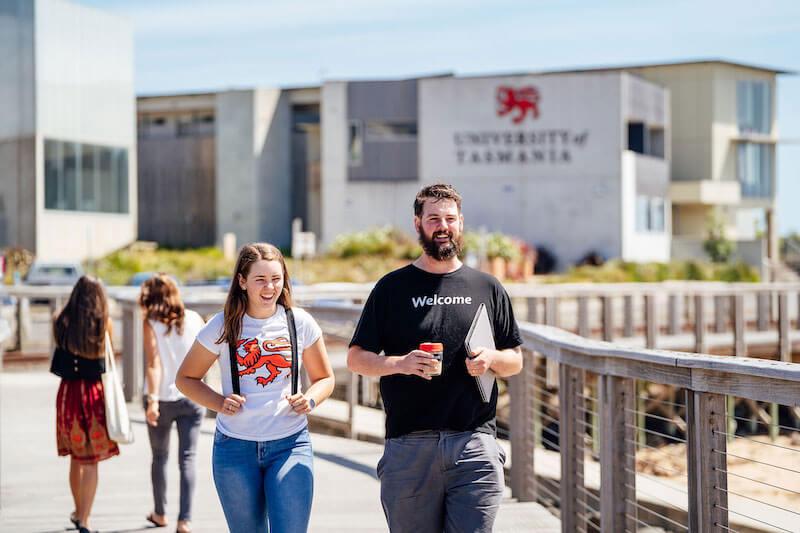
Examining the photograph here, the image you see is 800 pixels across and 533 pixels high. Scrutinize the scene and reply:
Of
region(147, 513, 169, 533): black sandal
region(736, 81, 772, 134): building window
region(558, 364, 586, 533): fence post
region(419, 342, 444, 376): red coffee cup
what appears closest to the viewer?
region(419, 342, 444, 376): red coffee cup

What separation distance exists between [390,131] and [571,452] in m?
45.2

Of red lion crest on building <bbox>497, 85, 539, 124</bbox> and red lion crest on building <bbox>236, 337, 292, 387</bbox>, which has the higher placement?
red lion crest on building <bbox>497, 85, 539, 124</bbox>

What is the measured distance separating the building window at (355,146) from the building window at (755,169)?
2289cm

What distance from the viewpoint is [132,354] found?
1433 centimetres

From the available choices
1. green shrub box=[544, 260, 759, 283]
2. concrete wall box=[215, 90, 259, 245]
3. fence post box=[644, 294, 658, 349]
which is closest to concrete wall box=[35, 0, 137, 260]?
concrete wall box=[215, 90, 259, 245]

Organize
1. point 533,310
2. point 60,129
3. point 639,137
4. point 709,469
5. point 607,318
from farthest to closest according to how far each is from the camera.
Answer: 1. point 639,137
2. point 60,129
3. point 607,318
4. point 533,310
5. point 709,469

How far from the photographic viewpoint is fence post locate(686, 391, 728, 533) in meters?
4.95

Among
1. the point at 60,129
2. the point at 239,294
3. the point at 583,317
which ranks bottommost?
the point at 583,317

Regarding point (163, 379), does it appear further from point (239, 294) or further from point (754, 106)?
point (754, 106)

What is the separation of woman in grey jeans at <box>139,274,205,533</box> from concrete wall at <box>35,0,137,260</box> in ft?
134

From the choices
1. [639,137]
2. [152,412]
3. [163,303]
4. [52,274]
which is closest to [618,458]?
[152,412]

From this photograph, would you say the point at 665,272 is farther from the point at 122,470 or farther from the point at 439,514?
the point at 439,514

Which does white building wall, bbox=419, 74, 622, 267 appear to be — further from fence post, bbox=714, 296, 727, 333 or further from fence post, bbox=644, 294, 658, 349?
fence post, bbox=644, 294, 658, 349

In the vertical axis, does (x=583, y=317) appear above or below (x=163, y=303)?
below
